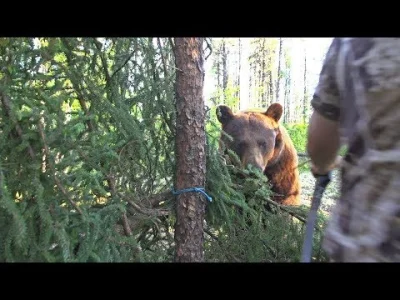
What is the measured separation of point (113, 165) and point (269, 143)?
3.51m

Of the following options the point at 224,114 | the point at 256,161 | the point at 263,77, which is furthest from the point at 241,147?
the point at 263,77

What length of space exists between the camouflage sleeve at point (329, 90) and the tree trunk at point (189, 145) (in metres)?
2.05

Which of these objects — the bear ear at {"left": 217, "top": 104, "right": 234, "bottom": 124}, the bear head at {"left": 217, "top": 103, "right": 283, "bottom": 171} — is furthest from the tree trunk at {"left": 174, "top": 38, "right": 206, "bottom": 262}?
the bear ear at {"left": 217, "top": 104, "right": 234, "bottom": 124}

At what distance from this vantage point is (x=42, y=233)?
214cm

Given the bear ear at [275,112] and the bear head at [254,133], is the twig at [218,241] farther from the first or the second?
the bear ear at [275,112]

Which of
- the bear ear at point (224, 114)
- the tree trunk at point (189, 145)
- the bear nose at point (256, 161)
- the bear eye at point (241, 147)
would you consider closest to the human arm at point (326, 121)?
the tree trunk at point (189, 145)

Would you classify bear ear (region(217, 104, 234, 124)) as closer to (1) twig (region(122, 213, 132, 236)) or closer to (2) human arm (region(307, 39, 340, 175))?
(1) twig (region(122, 213, 132, 236))

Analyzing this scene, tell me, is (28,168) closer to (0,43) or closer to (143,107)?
(0,43)

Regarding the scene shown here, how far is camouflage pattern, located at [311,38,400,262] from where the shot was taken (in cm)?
104

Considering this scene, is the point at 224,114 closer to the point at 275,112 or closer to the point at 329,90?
the point at 275,112

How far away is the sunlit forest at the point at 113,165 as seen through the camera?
2150 mm

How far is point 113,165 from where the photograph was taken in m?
2.86

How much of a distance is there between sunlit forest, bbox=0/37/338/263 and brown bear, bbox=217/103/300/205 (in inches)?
54.0
